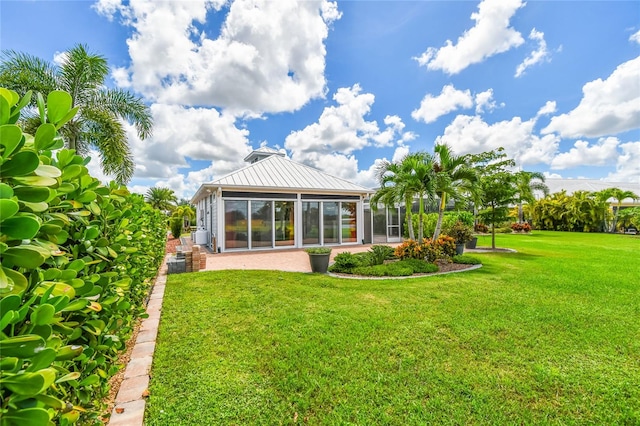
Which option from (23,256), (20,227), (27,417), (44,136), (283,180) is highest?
Result: (283,180)

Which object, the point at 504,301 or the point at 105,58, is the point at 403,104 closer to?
the point at 504,301

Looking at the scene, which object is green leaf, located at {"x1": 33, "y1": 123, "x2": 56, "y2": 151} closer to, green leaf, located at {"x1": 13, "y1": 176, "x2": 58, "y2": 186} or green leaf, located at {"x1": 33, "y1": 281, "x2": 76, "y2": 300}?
green leaf, located at {"x1": 13, "y1": 176, "x2": 58, "y2": 186}

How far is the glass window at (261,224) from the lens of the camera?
1480cm

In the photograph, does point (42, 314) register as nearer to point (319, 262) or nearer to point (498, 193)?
point (319, 262)

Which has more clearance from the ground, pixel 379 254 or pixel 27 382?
pixel 27 382

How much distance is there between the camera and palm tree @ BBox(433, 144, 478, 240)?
1085cm

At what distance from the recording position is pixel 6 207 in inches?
34.2

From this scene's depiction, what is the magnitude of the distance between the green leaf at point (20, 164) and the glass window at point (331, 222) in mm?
15448

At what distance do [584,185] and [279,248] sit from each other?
161ft

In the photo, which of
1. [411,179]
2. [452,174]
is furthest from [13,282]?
[452,174]

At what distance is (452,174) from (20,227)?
12365mm

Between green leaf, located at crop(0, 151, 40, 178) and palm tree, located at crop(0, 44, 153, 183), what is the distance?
12368mm

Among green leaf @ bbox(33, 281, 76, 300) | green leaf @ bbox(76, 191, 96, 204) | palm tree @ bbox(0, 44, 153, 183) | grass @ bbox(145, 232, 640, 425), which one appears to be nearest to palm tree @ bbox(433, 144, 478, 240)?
grass @ bbox(145, 232, 640, 425)

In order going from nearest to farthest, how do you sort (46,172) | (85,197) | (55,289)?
(46,172)
(55,289)
(85,197)
